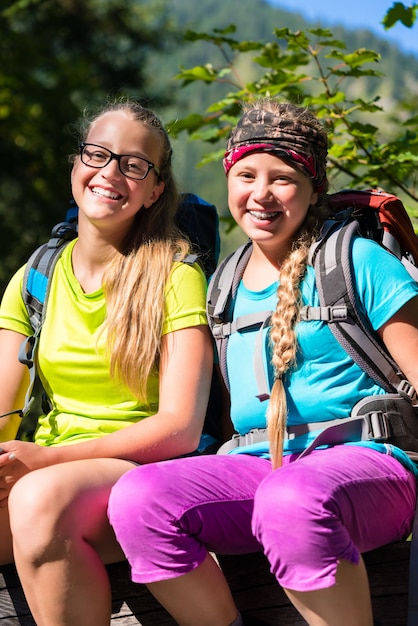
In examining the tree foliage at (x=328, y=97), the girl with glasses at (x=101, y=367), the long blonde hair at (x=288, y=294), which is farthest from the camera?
the tree foliage at (x=328, y=97)

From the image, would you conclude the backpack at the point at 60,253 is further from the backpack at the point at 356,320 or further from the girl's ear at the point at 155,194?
the backpack at the point at 356,320

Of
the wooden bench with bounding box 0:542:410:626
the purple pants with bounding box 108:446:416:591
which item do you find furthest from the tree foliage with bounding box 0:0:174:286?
the purple pants with bounding box 108:446:416:591

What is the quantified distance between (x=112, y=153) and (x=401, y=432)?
4.77 feet

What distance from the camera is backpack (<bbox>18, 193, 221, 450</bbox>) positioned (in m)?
3.09

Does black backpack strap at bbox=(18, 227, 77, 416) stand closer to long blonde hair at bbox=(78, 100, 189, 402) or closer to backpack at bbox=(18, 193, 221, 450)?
backpack at bbox=(18, 193, 221, 450)

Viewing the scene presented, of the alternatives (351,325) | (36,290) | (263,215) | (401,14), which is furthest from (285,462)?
(401,14)

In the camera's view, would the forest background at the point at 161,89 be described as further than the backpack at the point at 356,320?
Yes

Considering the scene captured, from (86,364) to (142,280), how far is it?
0.36m

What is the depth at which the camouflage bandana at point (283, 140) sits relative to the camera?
2.86 m

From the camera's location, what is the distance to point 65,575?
7.73 feet

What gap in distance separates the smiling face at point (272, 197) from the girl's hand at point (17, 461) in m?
1.04

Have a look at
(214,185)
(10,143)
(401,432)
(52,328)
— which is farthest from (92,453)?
(214,185)

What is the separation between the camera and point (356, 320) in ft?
8.71

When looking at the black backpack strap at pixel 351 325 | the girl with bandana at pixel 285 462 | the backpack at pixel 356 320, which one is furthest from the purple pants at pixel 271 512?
the black backpack strap at pixel 351 325
